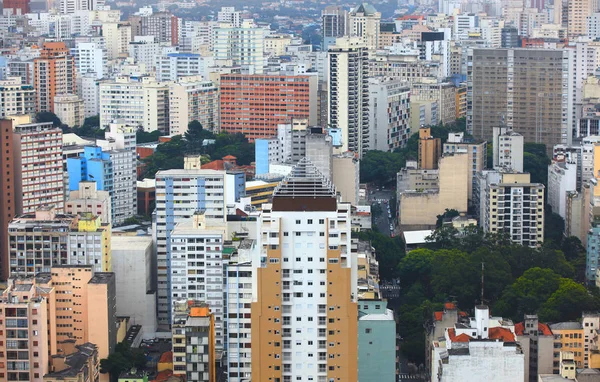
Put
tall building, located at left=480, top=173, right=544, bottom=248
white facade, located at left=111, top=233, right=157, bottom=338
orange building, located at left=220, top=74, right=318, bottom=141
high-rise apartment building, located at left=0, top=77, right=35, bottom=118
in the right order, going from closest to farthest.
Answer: white facade, located at left=111, top=233, right=157, bottom=338
tall building, located at left=480, top=173, right=544, bottom=248
orange building, located at left=220, top=74, right=318, bottom=141
high-rise apartment building, located at left=0, top=77, right=35, bottom=118

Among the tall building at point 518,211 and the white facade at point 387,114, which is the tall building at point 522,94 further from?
Answer: the tall building at point 518,211

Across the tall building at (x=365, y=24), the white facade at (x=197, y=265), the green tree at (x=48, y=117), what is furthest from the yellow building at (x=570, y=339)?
the tall building at (x=365, y=24)

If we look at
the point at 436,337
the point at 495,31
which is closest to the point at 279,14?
the point at 495,31

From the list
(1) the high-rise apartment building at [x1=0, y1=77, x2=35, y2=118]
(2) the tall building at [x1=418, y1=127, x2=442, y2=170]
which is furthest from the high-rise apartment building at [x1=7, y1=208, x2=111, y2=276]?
(1) the high-rise apartment building at [x1=0, y1=77, x2=35, y2=118]

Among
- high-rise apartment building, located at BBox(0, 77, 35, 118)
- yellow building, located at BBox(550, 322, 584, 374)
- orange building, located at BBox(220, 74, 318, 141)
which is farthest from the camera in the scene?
high-rise apartment building, located at BBox(0, 77, 35, 118)

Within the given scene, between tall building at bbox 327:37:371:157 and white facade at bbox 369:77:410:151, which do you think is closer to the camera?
tall building at bbox 327:37:371:157

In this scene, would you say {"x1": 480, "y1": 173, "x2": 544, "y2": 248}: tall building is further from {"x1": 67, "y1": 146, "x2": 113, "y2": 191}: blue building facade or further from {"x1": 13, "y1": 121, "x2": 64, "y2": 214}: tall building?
{"x1": 13, "y1": 121, "x2": 64, "y2": 214}: tall building

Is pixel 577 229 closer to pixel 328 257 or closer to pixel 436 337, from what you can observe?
pixel 436 337

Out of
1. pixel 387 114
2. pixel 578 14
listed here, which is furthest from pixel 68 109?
pixel 578 14
